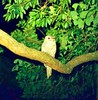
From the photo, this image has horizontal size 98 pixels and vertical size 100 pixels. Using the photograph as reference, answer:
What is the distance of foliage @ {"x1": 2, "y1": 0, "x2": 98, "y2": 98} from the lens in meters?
3.90

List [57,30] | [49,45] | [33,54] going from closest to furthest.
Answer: [33,54] → [57,30] → [49,45]

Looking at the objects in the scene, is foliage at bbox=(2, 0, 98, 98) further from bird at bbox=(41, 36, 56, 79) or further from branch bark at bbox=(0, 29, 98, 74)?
branch bark at bbox=(0, 29, 98, 74)

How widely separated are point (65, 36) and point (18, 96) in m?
4.46

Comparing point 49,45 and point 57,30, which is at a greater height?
point 57,30

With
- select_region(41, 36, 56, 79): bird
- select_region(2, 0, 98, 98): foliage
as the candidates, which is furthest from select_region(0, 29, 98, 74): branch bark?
select_region(41, 36, 56, 79): bird

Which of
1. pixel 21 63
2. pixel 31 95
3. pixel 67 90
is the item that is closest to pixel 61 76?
pixel 67 90

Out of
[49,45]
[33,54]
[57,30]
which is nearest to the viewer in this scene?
[33,54]

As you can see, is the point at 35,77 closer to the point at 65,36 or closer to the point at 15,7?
the point at 65,36

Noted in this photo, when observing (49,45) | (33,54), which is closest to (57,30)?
(49,45)

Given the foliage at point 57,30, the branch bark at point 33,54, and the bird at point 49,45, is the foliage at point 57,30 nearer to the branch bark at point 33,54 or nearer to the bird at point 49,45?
the bird at point 49,45

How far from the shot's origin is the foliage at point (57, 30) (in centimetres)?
390

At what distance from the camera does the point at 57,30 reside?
18.8 ft

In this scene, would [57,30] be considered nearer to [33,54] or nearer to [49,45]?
[49,45]

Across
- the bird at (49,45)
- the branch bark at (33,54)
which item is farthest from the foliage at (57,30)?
the branch bark at (33,54)
